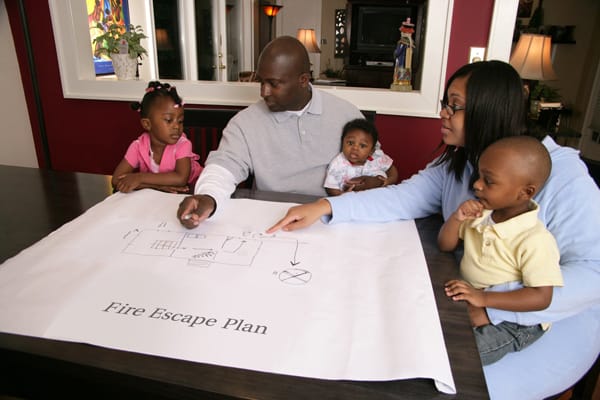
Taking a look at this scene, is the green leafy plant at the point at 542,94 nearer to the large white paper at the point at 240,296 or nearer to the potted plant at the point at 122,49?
the potted plant at the point at 122,49

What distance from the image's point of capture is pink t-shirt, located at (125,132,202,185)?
1.55 m

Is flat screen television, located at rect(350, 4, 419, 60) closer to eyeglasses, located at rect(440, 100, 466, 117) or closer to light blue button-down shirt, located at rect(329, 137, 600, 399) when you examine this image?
eyeglasses, located at rect(440, 100, 466, 117)

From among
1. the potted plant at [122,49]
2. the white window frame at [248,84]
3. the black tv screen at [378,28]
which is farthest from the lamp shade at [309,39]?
the white window frame at [248,84]

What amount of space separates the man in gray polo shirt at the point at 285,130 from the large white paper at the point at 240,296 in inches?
21.0

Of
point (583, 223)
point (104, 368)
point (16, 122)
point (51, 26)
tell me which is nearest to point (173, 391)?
point (104, 368)

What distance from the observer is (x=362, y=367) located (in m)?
0.57

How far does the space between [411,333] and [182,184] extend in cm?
102

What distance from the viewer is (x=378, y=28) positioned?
588 centimetres

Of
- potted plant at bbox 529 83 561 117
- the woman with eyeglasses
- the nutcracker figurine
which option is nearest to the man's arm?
the woman with eyeglasses

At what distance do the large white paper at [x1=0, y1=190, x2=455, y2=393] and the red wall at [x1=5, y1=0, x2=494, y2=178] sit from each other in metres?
1.32

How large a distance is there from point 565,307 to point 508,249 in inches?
6.4

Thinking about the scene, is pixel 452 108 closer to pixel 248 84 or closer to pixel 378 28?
pixel 248 84

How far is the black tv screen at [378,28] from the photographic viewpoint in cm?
573

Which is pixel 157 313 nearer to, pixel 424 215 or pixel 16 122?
pixel 424 215
